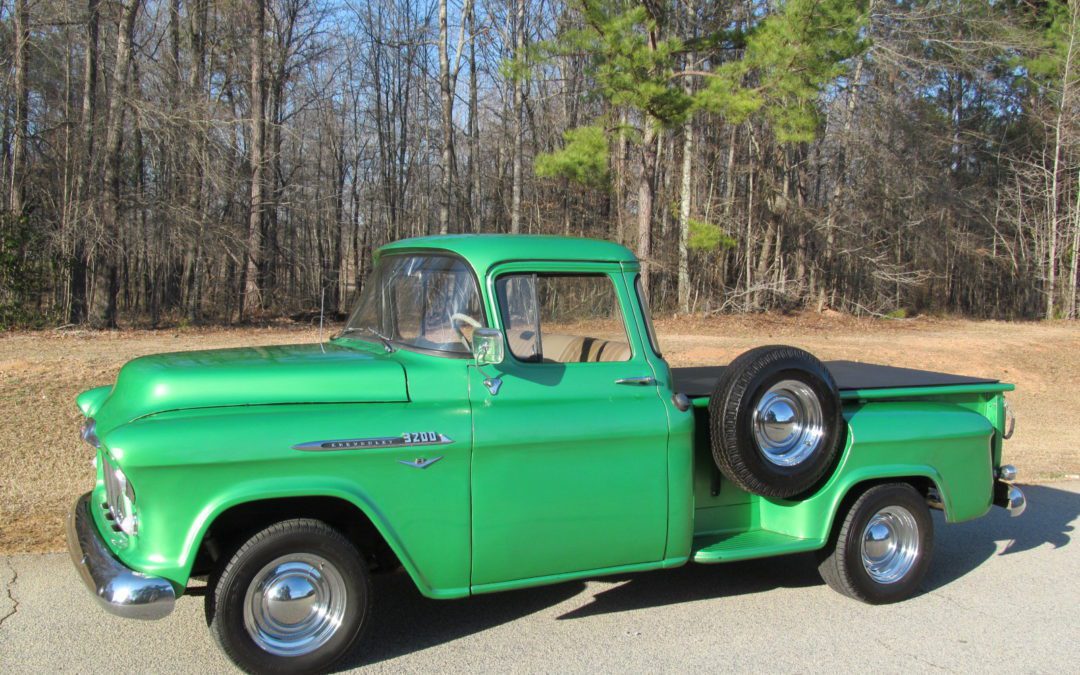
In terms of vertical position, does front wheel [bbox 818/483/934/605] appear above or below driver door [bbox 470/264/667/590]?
below

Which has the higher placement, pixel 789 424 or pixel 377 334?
pixel 377 334

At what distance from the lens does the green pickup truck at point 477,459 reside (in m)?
3.72

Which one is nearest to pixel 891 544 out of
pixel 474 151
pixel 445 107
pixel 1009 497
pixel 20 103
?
pixel 1009 497

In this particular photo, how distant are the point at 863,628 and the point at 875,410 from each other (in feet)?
4.10

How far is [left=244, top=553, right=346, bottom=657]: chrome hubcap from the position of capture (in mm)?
3818

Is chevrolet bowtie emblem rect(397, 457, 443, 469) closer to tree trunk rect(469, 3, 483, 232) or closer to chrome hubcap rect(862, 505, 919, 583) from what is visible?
chrome hubcap rect(862, 505, 919, 583)

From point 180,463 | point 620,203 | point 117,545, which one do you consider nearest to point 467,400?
point 180,463

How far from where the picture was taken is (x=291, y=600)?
3871mm

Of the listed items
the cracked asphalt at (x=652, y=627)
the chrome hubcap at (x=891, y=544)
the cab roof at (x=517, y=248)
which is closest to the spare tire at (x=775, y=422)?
the chrome hubcap at (x=891, y=544)

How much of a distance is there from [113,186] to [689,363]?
1206 cm

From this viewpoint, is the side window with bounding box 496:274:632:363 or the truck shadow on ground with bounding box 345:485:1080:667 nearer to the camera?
the side window with bounding box 496:274:632:363

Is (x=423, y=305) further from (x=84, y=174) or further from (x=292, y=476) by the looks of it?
(x=84, y=174)

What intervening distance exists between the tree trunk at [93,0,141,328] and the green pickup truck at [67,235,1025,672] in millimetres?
14339

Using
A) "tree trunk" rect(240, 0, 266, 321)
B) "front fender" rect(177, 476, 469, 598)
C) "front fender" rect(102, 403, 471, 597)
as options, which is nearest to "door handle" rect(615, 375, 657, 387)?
"front fender" rect(102, 403, 471, 597)
